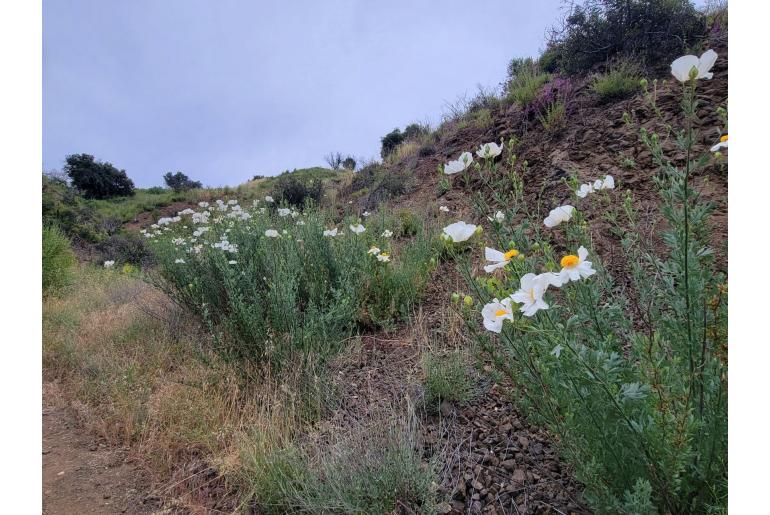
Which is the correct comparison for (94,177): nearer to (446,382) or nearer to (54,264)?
(54,264)

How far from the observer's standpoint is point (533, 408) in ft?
4.63

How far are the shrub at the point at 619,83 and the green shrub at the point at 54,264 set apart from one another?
8354 mm

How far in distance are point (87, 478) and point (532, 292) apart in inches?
99.1

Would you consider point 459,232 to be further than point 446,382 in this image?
No

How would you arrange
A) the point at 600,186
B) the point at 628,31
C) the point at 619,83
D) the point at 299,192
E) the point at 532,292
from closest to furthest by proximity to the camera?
the point at 532,292 < the point at 600,186 < the point at 619,83 < the point at 628,31 < the point at 299,192

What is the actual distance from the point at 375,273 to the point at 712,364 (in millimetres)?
2645

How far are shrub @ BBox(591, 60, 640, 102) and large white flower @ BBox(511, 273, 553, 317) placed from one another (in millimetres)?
5580

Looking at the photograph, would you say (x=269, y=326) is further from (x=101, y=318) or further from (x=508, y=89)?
(x=508, y=89)

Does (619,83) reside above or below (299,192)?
below

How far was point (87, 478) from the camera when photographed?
2100 mm

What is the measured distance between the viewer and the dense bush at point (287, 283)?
2.70 metres

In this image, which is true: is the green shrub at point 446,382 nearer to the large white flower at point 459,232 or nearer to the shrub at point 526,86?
the large white flower at point 459,232

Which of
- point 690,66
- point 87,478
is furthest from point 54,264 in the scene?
point 690,66

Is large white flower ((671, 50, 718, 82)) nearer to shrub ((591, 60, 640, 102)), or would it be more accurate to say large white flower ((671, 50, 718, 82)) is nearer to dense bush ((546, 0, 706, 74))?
shrub ((591, 60, 640, 102))
